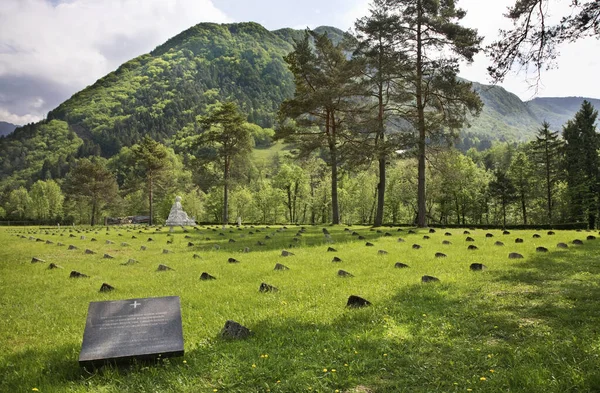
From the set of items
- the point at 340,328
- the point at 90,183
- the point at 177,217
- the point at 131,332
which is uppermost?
the point at 90,183

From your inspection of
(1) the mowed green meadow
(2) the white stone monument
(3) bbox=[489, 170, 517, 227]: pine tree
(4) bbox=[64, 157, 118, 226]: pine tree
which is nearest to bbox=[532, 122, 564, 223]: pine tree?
(3) bbox=[489, 170, 517, 227]: pine tree

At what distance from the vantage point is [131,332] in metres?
4.68

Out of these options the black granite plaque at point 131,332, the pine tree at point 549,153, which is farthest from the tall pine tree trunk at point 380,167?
the pine tree at point 549,153

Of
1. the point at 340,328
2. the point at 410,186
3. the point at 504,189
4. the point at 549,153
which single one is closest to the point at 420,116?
the point at 340,328

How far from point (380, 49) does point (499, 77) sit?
57.9ft

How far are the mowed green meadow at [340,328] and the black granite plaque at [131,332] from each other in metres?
0.22

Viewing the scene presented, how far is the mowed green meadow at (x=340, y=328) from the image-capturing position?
415cm

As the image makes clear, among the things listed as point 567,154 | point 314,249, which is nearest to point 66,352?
point 314,249

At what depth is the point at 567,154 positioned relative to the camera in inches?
1813

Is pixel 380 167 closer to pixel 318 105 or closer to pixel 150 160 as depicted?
pixel 318 105

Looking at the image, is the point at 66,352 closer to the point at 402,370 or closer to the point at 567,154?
the point at 402,370

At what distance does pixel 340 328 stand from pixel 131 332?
301cm

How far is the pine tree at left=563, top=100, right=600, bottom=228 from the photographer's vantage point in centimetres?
4034

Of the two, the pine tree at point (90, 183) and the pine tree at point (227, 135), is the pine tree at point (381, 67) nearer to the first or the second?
the pine tree at point (227, 135)
